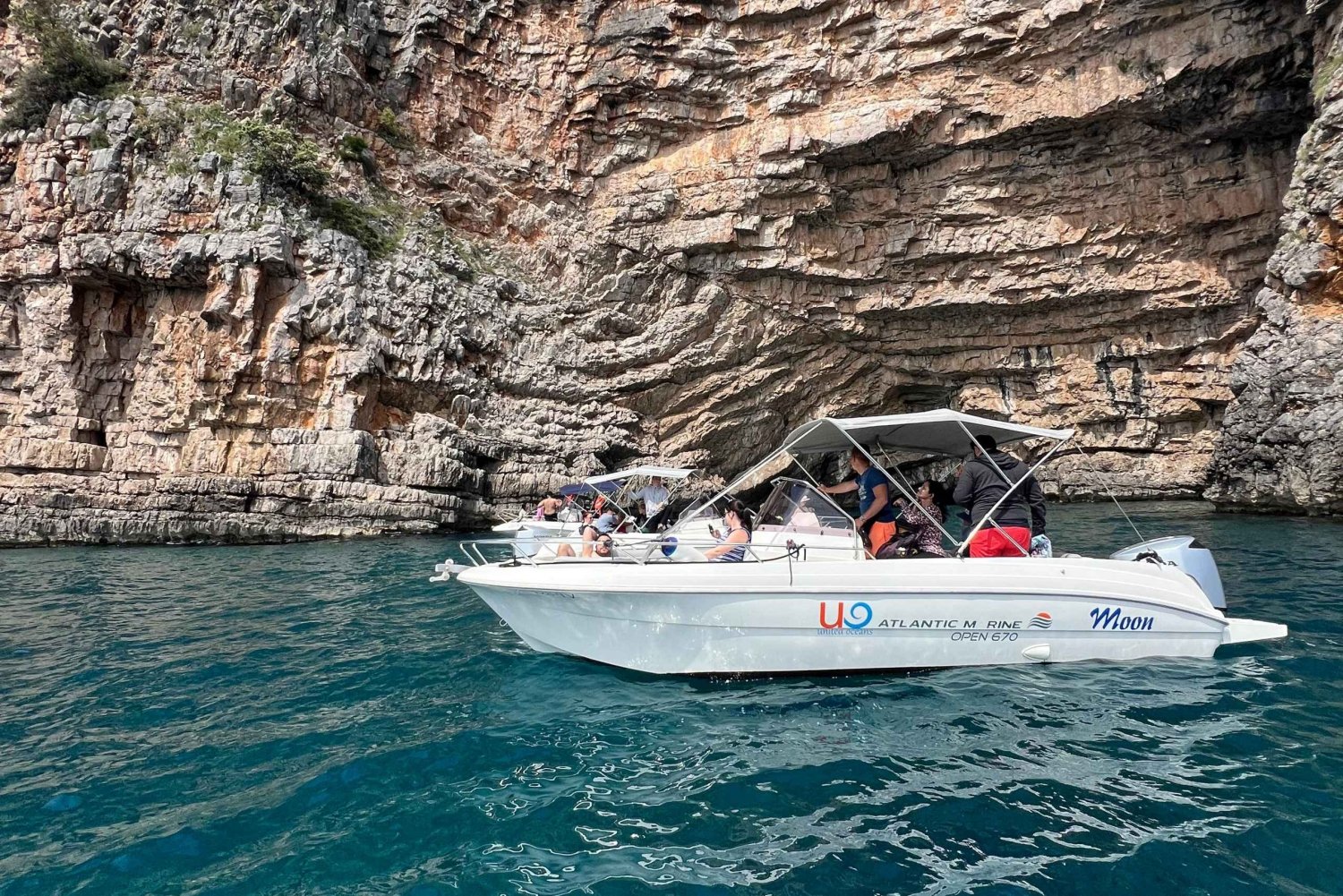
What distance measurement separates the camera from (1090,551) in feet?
44.0

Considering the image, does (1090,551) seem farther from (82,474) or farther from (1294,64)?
(82,474)

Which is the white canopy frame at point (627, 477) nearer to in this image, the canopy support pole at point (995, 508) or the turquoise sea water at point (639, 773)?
the turquoise sea water at point (639, 773)

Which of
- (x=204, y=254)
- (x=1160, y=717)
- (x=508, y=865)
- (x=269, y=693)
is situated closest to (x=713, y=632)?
(x=508, y=865)

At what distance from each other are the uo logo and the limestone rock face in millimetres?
19122

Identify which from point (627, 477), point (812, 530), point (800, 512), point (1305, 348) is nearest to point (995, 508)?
point (812, 530)

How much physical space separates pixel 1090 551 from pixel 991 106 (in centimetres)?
Answer: 1776

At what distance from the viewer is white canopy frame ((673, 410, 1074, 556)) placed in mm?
6836

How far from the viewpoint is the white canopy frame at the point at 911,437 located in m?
6.84

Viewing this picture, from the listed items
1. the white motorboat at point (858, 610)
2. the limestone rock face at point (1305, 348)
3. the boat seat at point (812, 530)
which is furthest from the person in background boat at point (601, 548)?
the limestone rock face at point (1305, 348)

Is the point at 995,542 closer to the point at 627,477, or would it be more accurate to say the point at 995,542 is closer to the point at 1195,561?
the point at 1195,561

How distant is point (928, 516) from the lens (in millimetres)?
6727

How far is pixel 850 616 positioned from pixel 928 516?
1385 mm

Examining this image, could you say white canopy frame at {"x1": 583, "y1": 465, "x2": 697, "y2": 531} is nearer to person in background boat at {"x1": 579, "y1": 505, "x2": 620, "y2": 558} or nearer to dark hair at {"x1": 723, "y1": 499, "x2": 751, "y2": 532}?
person in background boat at {"x1": 579, "y1": 505, "x2": 620, "y2": 558}

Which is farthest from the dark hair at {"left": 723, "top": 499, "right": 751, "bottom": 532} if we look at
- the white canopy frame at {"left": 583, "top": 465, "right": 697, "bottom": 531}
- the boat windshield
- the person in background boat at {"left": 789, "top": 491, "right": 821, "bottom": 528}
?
the white canopy frame at {"left": 583, "top": 465, "right": 697, "bottom": 531}
